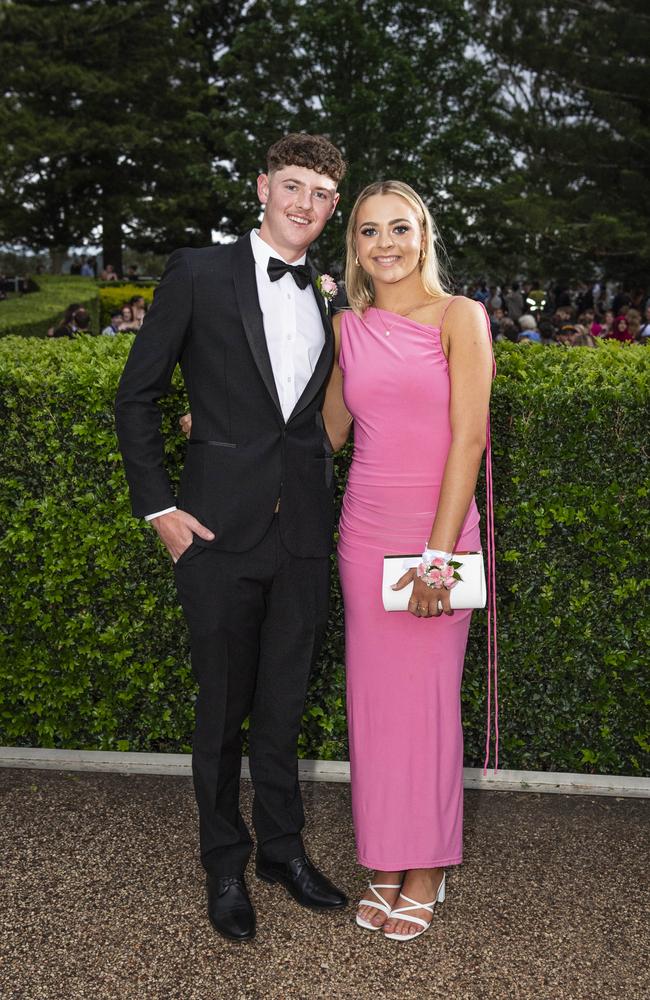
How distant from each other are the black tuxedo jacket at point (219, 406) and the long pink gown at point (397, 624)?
0.22 m

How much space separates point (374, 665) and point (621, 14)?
2774 centimetres

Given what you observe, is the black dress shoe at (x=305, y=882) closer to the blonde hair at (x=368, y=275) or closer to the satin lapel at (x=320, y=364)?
the satin lapel at (x=320, y=364)

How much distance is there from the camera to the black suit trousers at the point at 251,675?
307 cm

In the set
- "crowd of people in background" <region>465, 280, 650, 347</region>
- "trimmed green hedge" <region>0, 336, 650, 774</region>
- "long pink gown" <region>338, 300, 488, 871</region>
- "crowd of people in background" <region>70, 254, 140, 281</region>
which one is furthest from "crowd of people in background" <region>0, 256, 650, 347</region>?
"crowd of people in background" <region>70, 254, 140, 281</region>

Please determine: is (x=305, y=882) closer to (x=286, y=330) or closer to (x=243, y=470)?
(x=243, y=470)

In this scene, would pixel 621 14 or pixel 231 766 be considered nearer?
pixel 231 766

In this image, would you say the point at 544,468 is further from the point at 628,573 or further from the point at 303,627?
the point at 303,627

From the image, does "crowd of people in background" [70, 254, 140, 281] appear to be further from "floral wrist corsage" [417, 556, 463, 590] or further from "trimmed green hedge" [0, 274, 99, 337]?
"floral wrist corsage" [417, 556, 463, 590]

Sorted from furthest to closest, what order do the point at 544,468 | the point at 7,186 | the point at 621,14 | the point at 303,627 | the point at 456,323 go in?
the point at 7,186
the point at 621,14
the point at 544,468
the point at 303,627
the point at 456,323

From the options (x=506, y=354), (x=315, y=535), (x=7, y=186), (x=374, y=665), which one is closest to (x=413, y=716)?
(x=374, y=665)

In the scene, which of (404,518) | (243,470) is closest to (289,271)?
(243,470)

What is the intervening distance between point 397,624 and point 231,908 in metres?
1.06

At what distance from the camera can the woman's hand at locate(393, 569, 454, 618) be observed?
3.00 metres

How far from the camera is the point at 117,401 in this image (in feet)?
9.94
